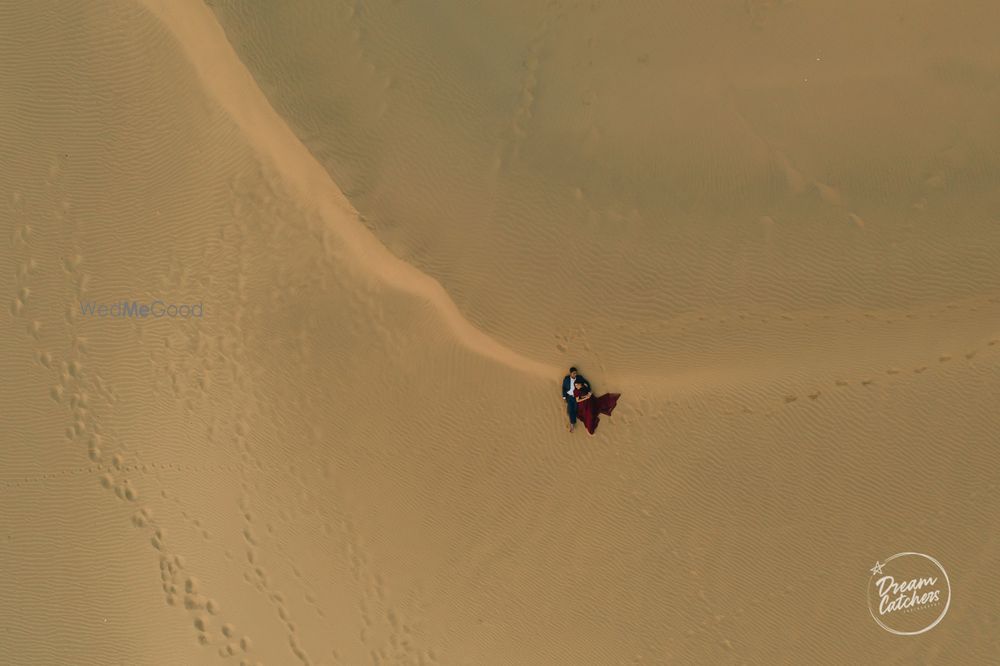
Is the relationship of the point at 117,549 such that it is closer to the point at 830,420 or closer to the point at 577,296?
the point at 577,296

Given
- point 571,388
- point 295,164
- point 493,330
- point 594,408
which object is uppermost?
point 295,164
